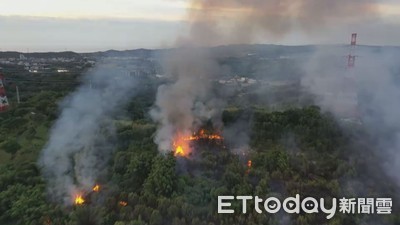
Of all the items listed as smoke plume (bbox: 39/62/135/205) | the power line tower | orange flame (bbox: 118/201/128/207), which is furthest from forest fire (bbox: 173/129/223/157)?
the power line tower

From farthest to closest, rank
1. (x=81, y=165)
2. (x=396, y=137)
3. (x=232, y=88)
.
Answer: (x=232, y=88) < (x=396, y=137) < (x=81, y=165)

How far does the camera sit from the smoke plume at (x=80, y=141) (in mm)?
21397

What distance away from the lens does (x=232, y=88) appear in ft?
160

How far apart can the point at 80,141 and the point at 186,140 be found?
647 centimetres

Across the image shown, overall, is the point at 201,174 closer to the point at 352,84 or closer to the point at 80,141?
the point at 80,141

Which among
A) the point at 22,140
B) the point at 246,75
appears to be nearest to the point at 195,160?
the point at 22,140

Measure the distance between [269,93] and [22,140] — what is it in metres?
29.5

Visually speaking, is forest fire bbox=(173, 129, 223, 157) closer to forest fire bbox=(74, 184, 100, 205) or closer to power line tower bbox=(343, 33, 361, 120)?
forest fire bbox=(74, 184, 100, 205)

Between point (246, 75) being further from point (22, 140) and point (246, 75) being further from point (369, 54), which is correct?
point (22, 140)

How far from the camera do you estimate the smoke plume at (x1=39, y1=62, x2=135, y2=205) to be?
70.2 ft

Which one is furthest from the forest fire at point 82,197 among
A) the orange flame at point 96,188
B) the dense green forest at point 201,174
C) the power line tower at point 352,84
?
the power line tower at point 352,84

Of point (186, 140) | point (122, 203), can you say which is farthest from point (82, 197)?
point (186, 140)

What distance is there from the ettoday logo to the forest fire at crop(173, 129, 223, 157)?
7636 mm

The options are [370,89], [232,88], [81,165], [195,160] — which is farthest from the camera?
[232,88]
